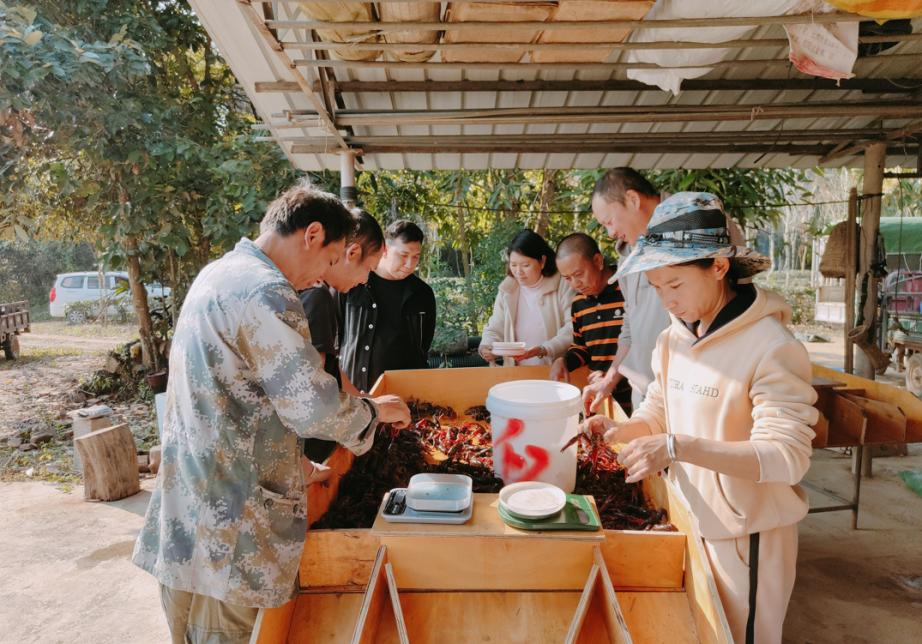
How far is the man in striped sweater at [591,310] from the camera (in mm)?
3549

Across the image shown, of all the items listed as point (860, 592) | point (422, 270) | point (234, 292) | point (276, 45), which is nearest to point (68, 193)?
point (422, 270)

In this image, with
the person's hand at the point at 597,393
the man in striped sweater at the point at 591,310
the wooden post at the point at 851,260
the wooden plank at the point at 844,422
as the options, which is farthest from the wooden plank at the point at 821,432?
the wooden post at the point at 851,260

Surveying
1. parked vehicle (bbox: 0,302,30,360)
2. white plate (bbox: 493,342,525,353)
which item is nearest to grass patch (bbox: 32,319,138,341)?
parked vehicle (bbox: 0,302,30,360)

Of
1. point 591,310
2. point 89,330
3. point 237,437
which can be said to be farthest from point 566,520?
point 89,330

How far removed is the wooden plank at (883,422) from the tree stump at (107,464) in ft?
19.3

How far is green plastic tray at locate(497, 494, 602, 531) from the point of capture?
1.62 meters

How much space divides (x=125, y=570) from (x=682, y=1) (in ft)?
15.6

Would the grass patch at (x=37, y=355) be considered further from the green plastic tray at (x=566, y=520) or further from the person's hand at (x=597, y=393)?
the green plastic tray at (x=566, y=520)

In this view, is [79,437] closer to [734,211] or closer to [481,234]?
[481,234]

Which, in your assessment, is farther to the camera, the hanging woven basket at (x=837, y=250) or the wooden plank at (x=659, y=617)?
the hanging woven basket at (x=837, y=250)

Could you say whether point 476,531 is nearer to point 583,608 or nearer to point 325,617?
point 583,608

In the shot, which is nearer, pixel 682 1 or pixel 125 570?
pixel 682 1

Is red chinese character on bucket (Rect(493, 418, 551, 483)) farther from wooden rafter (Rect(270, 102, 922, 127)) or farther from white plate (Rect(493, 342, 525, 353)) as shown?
wooden rafter (Rect(270, 102, 922, 127))

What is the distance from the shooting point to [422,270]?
917 centimetres
